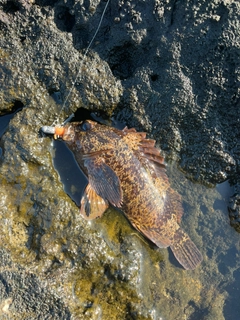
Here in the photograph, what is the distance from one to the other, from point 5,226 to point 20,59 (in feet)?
7.13

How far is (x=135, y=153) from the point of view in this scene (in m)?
4.45

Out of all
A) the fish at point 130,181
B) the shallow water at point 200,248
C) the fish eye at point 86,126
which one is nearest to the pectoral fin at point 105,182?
the fish at point 130,181

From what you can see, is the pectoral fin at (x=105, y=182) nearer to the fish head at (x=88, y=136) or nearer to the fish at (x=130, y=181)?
the fish at (x=130, y=181)

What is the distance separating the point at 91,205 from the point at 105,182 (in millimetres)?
360

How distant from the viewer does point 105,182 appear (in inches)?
169

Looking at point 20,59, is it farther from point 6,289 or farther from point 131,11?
point 6,289

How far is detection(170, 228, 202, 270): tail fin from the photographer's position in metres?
4.52

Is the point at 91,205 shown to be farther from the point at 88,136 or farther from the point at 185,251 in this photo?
the point at 185,251

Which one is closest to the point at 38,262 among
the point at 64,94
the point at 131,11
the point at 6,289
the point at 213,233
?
the point at 6,289

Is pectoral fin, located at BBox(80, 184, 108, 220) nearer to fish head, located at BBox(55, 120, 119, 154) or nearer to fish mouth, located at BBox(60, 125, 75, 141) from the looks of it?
fish head, located at BBox(55, 120, 119, 154)

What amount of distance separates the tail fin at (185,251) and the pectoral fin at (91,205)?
114cm

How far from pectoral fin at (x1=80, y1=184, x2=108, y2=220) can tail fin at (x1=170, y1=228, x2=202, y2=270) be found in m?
1.14

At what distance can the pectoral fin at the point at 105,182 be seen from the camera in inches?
169

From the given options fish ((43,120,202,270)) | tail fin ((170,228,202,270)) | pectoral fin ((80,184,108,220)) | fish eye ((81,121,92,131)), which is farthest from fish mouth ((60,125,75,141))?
tail fin ((170,228,202,270))
